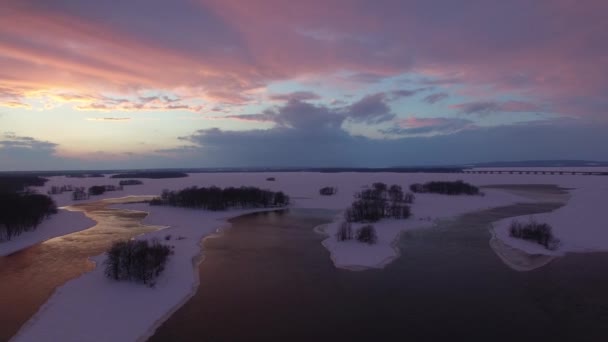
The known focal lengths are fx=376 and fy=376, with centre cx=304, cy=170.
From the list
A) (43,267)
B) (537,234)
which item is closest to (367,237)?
(537,234)

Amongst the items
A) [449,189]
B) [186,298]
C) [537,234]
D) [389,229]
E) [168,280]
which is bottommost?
[186,298]

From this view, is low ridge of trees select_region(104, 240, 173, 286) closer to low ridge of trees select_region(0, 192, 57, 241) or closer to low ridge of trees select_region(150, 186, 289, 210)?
low ridge of trees select_region(0, 192, 57, 241)

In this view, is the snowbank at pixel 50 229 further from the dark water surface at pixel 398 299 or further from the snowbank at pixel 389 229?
the snowbank at pixel 389 229

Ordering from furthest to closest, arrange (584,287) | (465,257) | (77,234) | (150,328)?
(77,234) < (465,257) < (584,287) < (150,328)

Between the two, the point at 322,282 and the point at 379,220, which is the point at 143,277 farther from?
the point at 379,220

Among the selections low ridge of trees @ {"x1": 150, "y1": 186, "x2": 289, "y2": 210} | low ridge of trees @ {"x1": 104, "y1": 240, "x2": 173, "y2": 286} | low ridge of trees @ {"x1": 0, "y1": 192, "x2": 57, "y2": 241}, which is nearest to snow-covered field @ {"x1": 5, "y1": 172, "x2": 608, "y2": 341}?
low ridge of trees @ {"x1": 104, "y1": 240, "x2": 173, "y2": 286}

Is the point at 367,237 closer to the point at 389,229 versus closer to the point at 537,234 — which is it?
the point at 389,229

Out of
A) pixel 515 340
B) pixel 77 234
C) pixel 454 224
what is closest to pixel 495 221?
pixel 454 224
